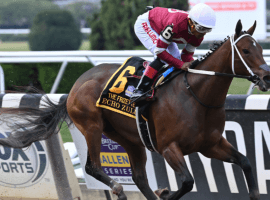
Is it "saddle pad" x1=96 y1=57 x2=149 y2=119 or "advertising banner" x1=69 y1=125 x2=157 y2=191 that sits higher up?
"saddle pad" x1=96 y1=57 x2=149 y2=119

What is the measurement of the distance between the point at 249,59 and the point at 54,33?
2310 cm

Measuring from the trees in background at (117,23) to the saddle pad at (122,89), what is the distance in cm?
1093

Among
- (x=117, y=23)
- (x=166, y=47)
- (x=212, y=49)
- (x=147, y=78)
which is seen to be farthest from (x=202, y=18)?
(x=117, y=23)

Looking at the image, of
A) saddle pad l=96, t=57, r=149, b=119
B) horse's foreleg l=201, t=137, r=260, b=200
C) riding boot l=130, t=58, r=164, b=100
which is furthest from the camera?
saddle pad l=96, t=57, r=149, b=119

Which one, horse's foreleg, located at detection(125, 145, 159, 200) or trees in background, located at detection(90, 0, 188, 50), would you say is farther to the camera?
trees in background, located at detection(90, 0, 188, 50)

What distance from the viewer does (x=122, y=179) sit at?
4.34 m

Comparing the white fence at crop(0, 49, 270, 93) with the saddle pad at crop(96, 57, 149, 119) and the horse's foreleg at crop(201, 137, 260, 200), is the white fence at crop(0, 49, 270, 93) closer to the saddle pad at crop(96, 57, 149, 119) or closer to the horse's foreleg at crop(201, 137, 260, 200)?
the saddle pad at crop(96, 57, 149, 119)

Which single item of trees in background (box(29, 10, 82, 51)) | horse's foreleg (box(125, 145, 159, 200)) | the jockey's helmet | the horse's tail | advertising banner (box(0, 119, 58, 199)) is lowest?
trees in background (box(29, 10, 82, 51))

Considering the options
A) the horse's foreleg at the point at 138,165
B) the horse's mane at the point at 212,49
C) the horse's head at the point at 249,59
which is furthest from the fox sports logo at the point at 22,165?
the horse's head at the point at 249,59

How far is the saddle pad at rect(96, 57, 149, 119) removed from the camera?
3.69m

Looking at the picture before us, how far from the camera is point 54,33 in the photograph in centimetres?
2528

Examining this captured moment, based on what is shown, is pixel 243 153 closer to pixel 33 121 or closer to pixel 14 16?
pixel 33 121

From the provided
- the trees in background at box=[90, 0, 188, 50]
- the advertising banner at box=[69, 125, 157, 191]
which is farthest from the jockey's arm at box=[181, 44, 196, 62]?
the trees in background at box=[90, 0, 188, 50]

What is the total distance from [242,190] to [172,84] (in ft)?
3.73
